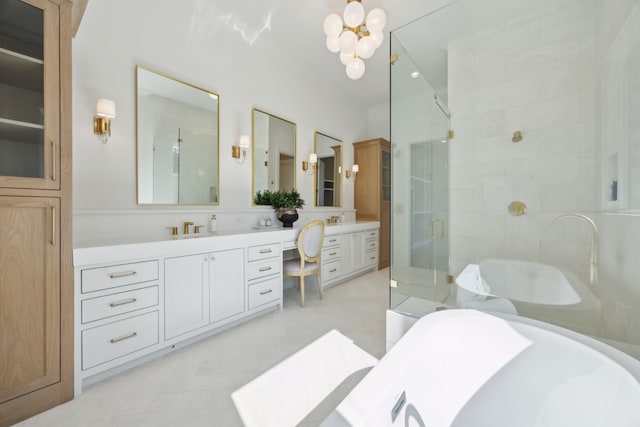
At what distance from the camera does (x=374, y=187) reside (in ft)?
15.4

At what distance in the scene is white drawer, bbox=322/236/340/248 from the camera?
3338 mm

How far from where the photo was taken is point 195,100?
2.58 m

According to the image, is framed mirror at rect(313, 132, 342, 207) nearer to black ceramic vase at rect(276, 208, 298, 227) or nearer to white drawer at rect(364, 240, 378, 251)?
white drawer at rect(364, 240, 378, 251)

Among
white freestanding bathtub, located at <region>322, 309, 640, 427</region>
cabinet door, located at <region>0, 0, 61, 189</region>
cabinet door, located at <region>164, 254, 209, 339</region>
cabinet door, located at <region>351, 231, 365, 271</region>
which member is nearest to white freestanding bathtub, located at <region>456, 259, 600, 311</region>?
white freestanding bathtub, located at <region>322, 309, 640, 427</region>

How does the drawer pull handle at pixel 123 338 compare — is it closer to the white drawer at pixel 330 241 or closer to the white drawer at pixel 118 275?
the white drawer at pixel 118 275

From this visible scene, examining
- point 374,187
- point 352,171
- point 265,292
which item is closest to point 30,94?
point 265,292

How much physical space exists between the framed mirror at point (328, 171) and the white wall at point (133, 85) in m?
0.71

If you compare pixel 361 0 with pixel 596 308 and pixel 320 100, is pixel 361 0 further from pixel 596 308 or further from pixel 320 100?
pixel 596 308

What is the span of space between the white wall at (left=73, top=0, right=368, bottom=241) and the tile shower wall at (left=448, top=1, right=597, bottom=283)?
2148mm

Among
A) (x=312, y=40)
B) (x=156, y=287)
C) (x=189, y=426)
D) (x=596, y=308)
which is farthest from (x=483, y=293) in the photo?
(x=312, y=40)

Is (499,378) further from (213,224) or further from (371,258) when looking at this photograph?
(371,258)

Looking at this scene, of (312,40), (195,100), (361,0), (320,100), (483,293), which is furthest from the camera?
(320,100)

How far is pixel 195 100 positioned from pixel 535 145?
2.87 meters

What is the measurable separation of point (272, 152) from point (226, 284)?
6.00 feet
